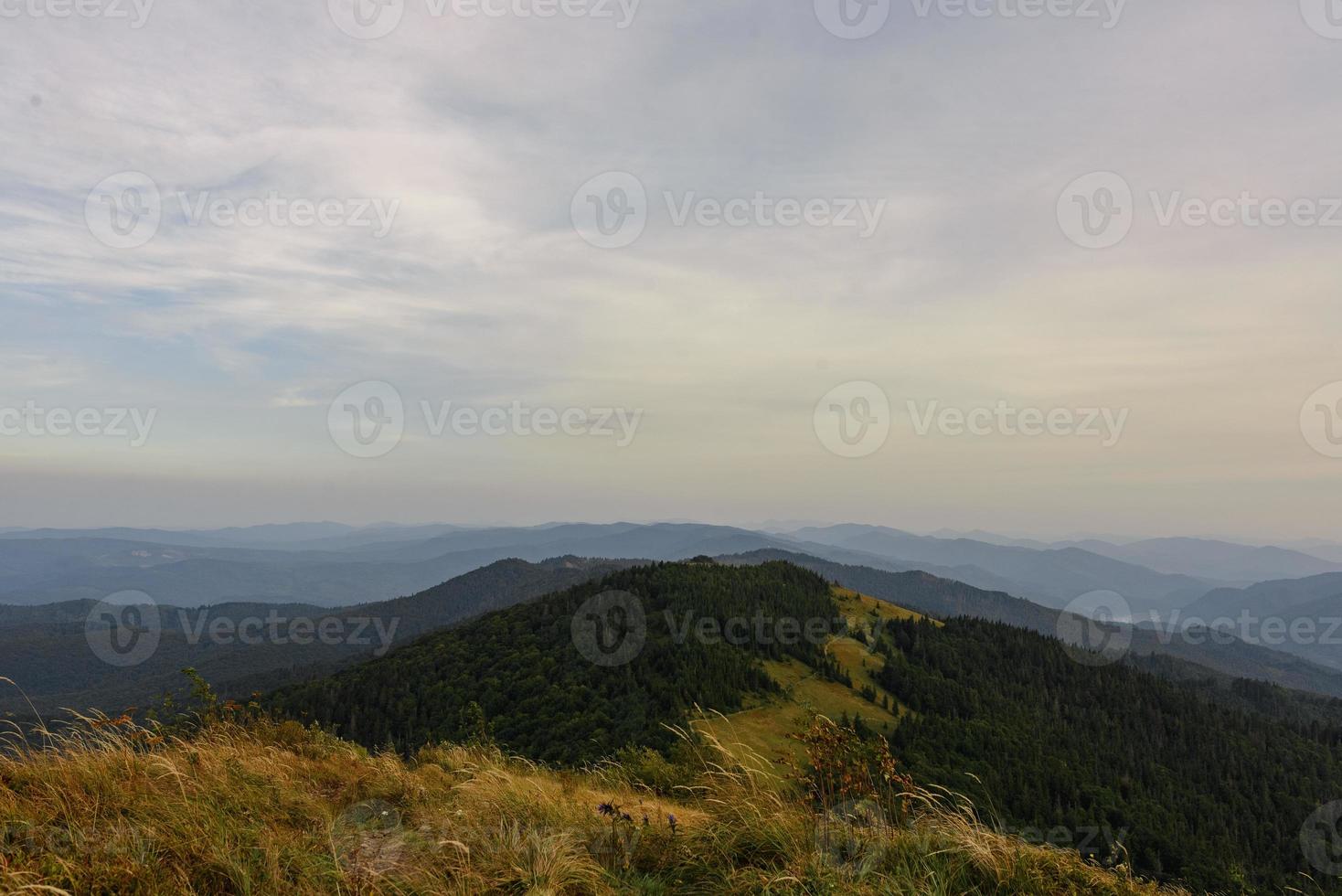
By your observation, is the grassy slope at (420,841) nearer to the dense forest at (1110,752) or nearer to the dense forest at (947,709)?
the dense forest at (947,709)

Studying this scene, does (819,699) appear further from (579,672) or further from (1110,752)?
(1110,752)

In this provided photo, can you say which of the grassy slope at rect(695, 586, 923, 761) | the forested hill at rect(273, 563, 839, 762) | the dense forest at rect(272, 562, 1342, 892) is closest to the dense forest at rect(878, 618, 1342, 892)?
the dense forest at rect(272, 562, 1342, 892)

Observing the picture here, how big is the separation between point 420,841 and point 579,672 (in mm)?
82959

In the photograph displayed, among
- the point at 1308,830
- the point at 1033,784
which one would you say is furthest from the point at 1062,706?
the point at 1033,784

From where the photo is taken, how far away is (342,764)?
32.5 ft

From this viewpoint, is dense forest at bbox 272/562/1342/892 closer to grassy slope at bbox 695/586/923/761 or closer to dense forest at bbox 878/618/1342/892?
dense forest at bbox 878/618/1342/892

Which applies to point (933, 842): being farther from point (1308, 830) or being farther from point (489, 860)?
point (1308, 830)

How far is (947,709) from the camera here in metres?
86.8

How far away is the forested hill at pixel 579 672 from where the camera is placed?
67.3 meters

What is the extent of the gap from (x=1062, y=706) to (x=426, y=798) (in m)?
125

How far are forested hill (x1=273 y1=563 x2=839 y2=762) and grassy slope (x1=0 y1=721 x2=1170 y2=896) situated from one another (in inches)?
1908

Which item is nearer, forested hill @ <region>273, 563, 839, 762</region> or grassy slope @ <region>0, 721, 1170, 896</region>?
grassy slope @ <region>0, 721, 1170, 896</region>

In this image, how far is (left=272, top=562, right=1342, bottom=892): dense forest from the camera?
69688mm

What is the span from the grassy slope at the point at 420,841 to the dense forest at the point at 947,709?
162ft
